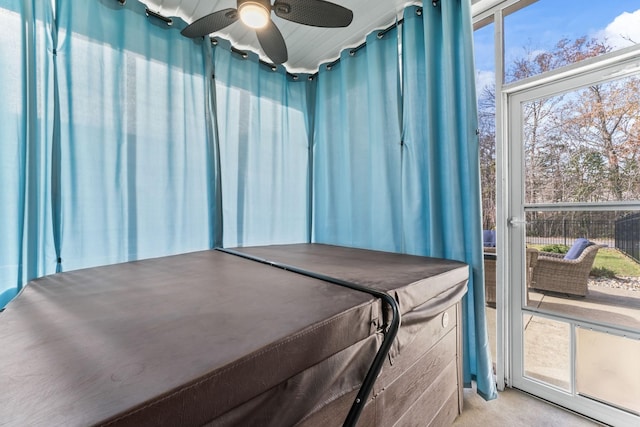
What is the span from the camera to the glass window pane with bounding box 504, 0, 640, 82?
4.58ft

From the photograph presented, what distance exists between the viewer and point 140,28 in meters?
1.79

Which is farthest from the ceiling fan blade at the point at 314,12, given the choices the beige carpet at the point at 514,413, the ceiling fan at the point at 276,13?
the beige carpet at the point at 514,413

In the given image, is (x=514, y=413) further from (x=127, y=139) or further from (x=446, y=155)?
(x=127, y=139)

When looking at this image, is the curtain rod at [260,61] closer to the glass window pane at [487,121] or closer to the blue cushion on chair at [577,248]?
the glass window pane at [487,121]

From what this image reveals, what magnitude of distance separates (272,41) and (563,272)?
2304 millimetres

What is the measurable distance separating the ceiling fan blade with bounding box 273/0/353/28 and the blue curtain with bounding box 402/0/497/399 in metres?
0.73

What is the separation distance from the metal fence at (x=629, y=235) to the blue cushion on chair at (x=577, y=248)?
122 millimetres

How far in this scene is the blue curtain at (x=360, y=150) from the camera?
207 cm

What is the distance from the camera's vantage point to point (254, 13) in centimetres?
129

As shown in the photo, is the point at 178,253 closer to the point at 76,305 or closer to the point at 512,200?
the point at 76,305

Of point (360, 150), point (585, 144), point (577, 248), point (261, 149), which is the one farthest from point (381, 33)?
point (577, 248)

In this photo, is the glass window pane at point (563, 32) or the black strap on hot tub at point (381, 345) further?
the glass window pane at point (563, 32)

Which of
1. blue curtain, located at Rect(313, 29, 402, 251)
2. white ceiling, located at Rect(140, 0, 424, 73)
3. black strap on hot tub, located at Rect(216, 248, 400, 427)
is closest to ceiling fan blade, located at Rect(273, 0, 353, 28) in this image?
white ceiling, located at Rect(140, 0, 424, 73)

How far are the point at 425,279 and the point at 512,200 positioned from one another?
1069 mm
